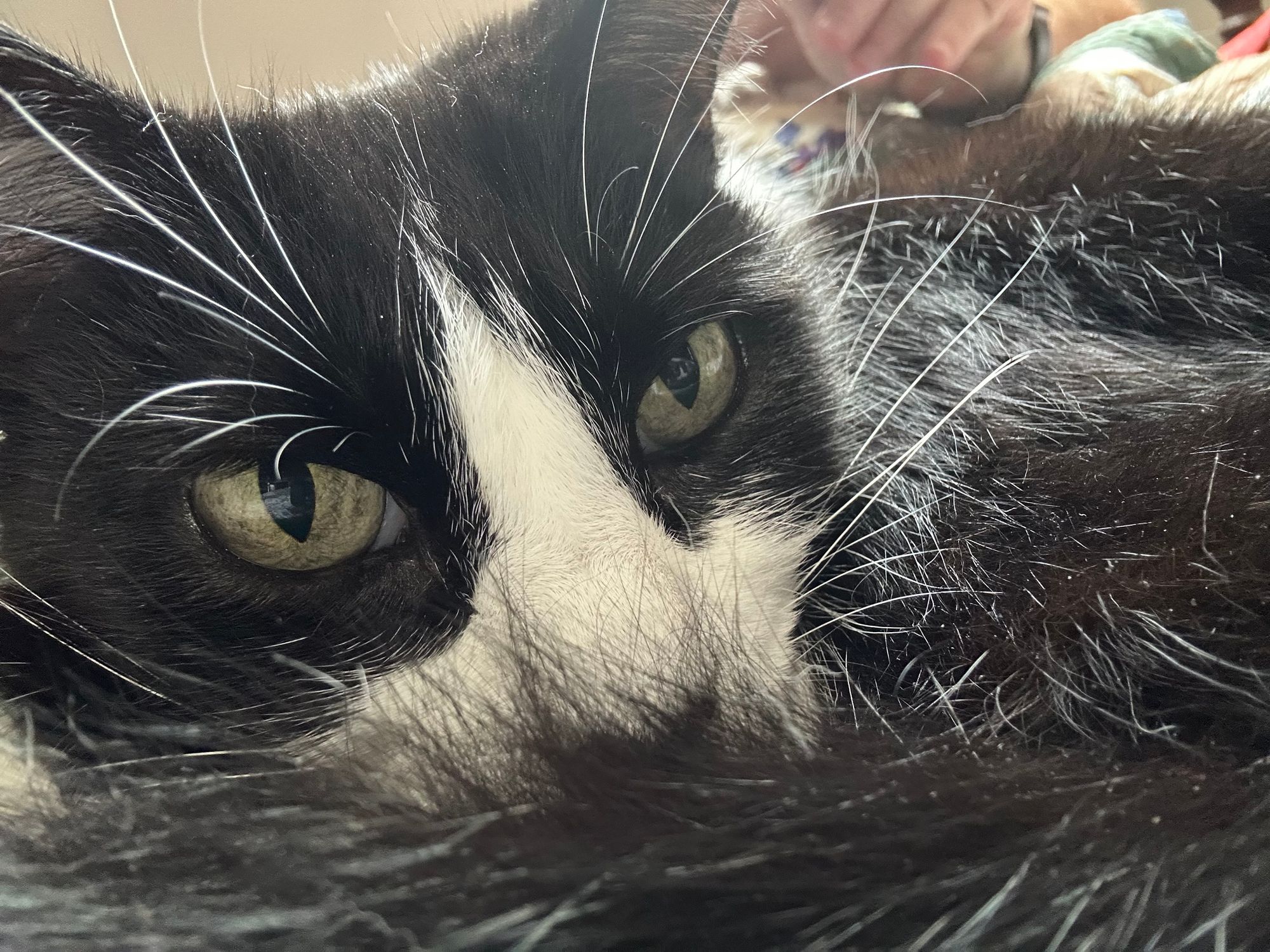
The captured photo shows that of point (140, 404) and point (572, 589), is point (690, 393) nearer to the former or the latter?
point (572, 589)

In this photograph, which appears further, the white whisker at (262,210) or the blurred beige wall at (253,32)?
the blurred beige wall at (253,32)

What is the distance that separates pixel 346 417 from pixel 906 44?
60cm

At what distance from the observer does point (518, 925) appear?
203mm

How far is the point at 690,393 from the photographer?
52 centimetres

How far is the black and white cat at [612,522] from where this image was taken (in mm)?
223

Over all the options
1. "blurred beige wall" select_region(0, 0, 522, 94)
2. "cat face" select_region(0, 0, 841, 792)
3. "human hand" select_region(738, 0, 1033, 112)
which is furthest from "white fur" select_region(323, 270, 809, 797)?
"human hand" select_region(738, 0, 1033, 112)

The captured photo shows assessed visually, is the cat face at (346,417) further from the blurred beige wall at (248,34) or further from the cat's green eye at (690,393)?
the blurred beige wall at (248,34)

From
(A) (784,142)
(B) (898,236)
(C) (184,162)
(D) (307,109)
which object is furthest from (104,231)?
(A) (784,142)

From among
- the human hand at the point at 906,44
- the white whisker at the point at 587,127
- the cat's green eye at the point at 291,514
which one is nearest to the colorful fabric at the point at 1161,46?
the human hand at the point at 906,44

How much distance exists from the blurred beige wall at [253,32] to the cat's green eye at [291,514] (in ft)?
0.87

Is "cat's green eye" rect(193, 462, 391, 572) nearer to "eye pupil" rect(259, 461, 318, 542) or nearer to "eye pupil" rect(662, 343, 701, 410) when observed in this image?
"eye pupil" rect(259, 461, 318, 542)

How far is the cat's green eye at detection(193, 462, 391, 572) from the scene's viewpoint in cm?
41

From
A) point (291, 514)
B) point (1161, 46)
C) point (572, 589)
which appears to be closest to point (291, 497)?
point (291, 514)

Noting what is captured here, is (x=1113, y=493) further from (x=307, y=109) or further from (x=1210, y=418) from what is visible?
(x=307, y=109)
